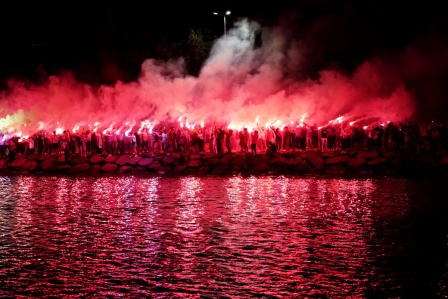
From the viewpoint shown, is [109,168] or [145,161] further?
[109,168]

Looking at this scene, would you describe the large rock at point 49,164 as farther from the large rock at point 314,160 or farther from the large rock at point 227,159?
the large rock at point 314,160

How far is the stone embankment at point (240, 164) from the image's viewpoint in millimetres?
34656

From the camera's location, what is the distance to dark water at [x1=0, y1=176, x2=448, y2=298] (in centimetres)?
1209

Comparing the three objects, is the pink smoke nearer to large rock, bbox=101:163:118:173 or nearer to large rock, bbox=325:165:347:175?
large rock, bbox=325:165:347:175

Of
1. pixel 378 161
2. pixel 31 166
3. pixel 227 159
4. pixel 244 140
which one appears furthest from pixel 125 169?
pixel 378 161

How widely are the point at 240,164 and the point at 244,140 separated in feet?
10.8

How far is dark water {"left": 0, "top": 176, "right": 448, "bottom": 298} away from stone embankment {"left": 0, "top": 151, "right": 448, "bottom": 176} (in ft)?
27.5

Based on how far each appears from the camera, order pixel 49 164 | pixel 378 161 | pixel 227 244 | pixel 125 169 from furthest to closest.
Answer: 1. pixel 49 164
2. pixel 125 169
3. pixel 378 161
4. pixel 227 244

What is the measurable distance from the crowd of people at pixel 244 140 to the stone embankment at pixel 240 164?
139cm

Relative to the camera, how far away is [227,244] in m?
15.6

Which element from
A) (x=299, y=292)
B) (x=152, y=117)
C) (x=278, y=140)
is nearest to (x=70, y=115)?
(x=152, y=117)

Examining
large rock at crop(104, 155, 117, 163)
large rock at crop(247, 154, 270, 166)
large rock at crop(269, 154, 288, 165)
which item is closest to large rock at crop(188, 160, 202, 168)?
large rock at crop(247, 154, 270, 166)

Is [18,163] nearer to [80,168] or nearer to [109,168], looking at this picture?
[80,168]

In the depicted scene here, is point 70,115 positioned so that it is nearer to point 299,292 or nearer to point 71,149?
point 71,149
